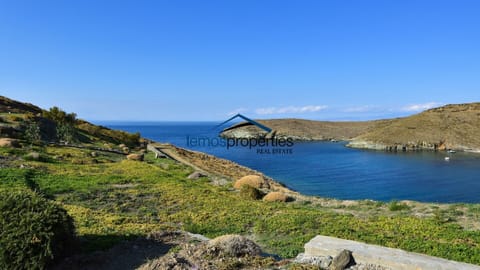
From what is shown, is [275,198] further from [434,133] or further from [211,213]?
[434,133]

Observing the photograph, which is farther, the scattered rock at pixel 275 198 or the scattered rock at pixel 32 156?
the scattered rock at pixel 32 156

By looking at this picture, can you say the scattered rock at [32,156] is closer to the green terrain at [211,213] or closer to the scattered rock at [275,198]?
the green terrain at [211,213]

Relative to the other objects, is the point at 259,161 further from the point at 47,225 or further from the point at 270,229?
the point at 47,225

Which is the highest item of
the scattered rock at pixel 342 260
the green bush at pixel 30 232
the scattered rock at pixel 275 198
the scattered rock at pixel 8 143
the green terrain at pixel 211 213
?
the scattered rock at pixel 8 143

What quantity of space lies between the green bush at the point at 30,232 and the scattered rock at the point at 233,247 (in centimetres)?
503

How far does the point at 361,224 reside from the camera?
17109 millimetres

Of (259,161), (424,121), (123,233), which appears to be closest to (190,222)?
(123,233)

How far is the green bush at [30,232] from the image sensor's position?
32.4 ft

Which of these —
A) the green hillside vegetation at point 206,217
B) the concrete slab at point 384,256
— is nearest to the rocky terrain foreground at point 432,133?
the green hillside vegetation at point 206,217

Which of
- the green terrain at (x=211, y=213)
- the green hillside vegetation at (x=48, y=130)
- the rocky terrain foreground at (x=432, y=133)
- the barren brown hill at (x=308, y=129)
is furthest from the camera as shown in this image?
the barren brown hill at (x=308, y=129)

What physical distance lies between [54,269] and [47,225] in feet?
4.84

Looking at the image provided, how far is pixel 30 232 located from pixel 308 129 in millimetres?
163008

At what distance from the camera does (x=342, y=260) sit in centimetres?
1066

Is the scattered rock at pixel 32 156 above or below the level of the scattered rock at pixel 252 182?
above
